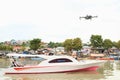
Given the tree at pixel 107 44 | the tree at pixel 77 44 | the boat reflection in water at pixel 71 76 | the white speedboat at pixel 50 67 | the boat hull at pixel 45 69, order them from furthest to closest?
the tree at pixel 107 44 < the tree at pixel 77 44 < the white speedboat at pixel 50 67 < the boat hull at pixel 45 69 < the boat reflection in water at pixel 71 76

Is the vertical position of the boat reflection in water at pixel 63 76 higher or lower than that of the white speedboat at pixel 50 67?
lower

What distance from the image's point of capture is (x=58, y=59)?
148ft

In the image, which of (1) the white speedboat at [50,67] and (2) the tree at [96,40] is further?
(2) the tree at [96,40]

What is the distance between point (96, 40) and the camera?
134000mm

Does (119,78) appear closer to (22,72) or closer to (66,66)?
(66,66)

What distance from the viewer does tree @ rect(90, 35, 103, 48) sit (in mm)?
133462

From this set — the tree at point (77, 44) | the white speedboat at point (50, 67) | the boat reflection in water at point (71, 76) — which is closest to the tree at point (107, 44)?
the tree at point (77, 44)

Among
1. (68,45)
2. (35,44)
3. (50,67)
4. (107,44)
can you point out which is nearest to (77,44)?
(68,45)

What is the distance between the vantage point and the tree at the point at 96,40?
133462 millimetres

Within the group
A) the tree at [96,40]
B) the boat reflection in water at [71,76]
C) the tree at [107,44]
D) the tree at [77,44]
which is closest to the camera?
the boat reflection in water at [71,76]

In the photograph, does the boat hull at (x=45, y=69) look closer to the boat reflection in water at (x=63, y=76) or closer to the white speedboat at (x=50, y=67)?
the white speedboat at (x=50, y=67)

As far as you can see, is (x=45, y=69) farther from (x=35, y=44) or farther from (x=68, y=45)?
(x=35, y=44)

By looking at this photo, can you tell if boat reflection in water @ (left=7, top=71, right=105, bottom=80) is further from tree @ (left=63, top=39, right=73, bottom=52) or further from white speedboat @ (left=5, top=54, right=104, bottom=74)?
tree @ (left=63, top=39, right=73, bottom=52)

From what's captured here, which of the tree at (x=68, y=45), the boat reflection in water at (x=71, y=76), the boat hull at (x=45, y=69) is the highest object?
the tree at (x=68, y=45)
